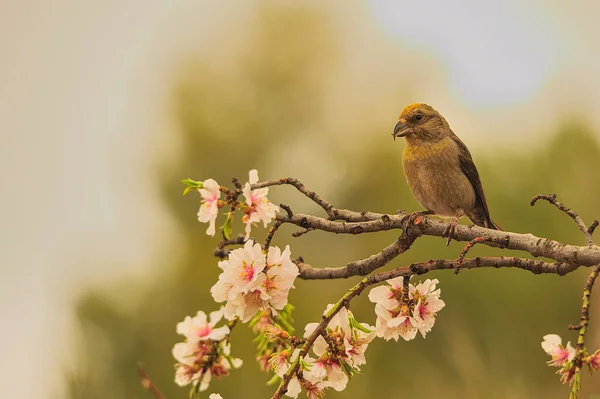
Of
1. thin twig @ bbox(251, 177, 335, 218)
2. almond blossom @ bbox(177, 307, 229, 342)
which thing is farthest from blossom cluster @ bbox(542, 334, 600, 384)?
almond blossom @ bbox(177, 307, 229, 342)

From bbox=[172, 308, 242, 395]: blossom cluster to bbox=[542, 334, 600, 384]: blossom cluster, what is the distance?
2.80 feet

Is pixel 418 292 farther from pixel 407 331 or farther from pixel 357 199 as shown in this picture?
pixel 357 199

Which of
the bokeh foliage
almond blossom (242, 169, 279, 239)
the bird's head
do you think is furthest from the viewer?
the bokeh foliage

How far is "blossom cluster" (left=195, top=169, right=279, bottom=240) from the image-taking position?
6.01 feet

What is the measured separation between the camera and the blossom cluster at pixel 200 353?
79.0 inches

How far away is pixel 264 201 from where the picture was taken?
74.1 inches

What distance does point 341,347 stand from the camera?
1.85m

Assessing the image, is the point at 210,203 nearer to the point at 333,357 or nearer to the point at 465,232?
the point at 333,357

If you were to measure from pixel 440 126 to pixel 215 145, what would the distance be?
33.8ft

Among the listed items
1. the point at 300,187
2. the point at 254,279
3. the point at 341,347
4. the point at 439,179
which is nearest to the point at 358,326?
the point at 341,347

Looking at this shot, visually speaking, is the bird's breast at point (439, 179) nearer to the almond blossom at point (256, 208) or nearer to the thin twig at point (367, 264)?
the thin twig at point (367, 264)

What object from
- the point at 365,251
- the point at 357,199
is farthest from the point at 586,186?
the point at 357,199

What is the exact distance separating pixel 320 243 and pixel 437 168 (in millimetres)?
7227

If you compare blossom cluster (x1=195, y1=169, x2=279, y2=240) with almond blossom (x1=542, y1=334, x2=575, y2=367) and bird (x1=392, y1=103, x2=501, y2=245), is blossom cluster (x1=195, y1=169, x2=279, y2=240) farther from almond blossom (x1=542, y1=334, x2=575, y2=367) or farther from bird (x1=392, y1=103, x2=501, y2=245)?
bird (x1=392, y1=103, x2=501, y2=245)
